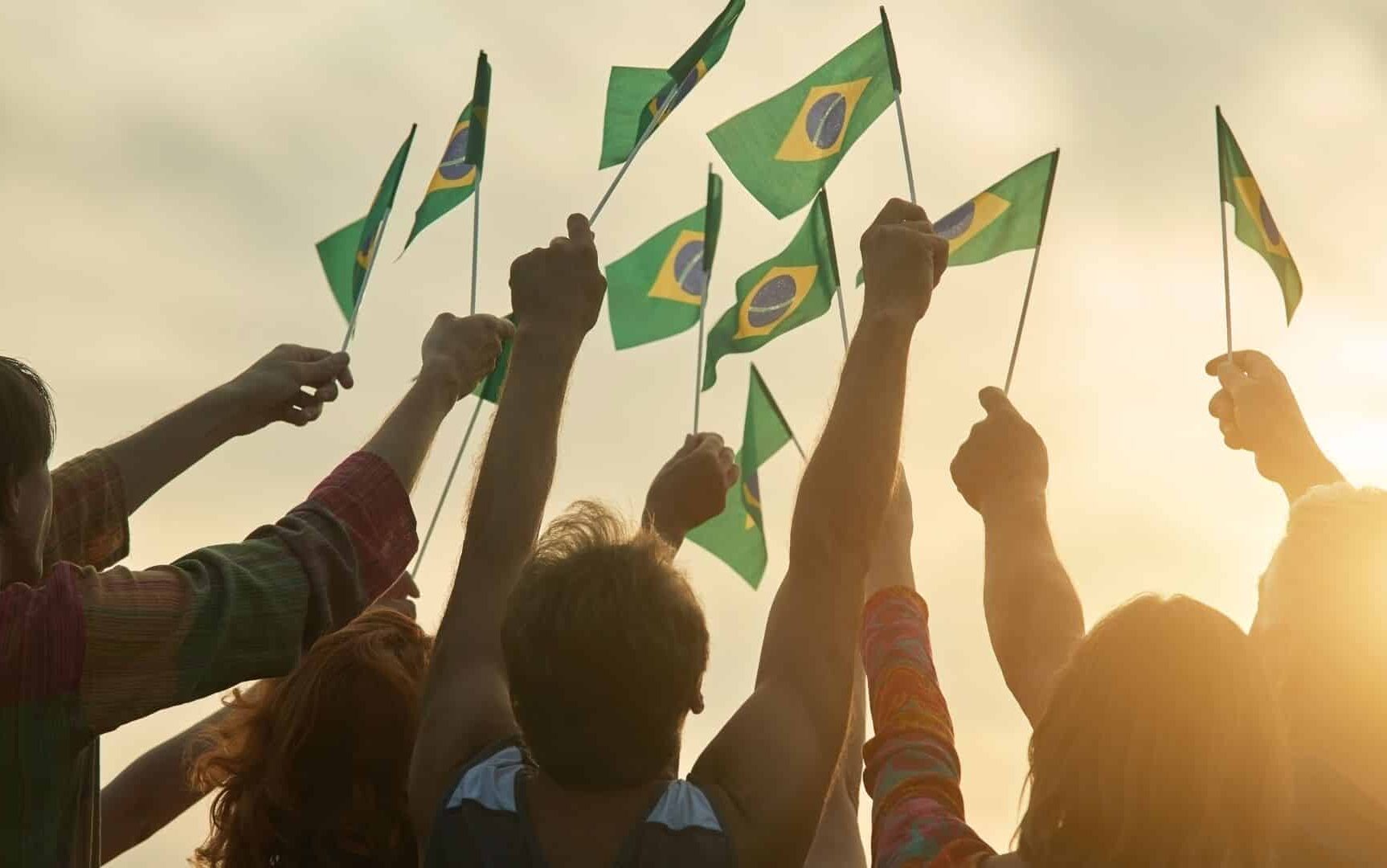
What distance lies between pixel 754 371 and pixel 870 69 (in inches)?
74.4

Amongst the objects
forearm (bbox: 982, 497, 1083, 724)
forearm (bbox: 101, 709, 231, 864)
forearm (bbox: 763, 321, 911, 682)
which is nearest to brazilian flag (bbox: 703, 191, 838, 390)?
forearm (bbox: 982, 497, 1083, 724)

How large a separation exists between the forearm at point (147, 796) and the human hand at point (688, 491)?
1.19 meters

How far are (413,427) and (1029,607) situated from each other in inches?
58.1

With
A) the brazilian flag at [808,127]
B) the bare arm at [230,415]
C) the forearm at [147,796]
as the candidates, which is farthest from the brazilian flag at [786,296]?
the forearm at [147,796]

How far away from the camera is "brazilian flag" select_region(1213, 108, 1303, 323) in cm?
740

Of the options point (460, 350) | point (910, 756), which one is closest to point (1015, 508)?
point (910, 756)

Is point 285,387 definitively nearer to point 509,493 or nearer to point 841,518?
point 509,493

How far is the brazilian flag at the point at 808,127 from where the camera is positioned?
7.36m

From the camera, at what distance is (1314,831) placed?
11.0ft

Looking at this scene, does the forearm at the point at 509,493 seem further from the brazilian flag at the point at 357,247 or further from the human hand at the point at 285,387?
the brazilian flag at the point at 357,247

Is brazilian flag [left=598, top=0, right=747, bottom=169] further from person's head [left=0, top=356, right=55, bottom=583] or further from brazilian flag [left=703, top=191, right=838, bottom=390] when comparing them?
person's head [left=0, top=356, right=55, bottom=583]

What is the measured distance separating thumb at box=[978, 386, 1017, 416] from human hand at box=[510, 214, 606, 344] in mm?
1572

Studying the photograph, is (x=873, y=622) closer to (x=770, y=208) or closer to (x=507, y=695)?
(x=507, y=695)

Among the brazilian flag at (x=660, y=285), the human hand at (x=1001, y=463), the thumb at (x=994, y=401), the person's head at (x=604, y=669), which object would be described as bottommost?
the person's head at (x=604, y=669)
